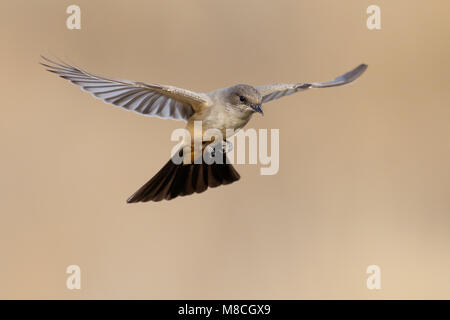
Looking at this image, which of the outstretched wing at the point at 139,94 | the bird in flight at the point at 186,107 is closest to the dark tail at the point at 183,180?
the bird in flight at the point at 186,107

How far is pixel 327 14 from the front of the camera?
8.17 ft

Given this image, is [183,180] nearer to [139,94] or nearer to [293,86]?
[139,94]

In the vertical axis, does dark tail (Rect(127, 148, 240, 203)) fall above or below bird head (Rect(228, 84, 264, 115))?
below

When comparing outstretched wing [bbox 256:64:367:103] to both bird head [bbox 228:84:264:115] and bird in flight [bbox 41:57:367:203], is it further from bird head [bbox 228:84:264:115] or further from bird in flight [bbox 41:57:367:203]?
bird head [bbox 228:84:264:115]

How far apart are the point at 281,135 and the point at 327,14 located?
571mm

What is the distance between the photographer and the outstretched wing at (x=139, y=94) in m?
1.14

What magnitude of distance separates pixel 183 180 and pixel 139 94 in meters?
0.25

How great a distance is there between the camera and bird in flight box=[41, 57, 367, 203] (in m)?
1.20

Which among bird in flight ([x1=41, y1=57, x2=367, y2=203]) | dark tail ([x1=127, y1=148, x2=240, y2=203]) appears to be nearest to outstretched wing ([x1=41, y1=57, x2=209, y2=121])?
bird in flight ([x1=41, y1=57, x2=367, y2=203])

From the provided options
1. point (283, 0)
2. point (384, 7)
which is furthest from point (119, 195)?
point (384, 7)

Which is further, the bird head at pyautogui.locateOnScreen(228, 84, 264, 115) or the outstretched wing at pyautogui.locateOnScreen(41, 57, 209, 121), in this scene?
the bird head at pyautogui.locateOnScreen(228, 84, 264, 115)

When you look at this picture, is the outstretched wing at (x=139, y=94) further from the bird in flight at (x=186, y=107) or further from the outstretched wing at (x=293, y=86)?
the outstretched wing at (x=293, y=86)

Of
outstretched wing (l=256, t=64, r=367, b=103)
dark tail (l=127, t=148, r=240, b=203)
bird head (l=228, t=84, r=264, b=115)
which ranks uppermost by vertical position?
outstretched wing (l=256, t=64, r=367, b=103)

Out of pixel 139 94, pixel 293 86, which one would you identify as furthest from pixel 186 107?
pixel 293 86
